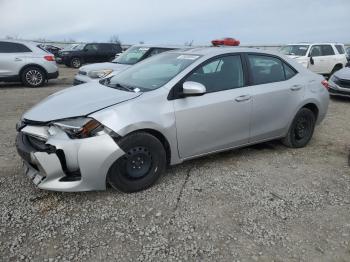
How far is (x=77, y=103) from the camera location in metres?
3.72

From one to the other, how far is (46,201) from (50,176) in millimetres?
367

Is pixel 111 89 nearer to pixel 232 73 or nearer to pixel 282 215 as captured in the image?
pixel 232 73

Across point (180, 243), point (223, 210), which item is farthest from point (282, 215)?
point (180, 243)

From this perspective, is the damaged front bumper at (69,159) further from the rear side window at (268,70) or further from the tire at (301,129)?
the tire at (301,129)

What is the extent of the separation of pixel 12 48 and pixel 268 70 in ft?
31.2

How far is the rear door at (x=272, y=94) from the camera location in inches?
182

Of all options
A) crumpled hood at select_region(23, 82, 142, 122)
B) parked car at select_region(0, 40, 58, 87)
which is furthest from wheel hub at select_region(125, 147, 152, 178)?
parked car at select_region(0, 40, 58, 87)

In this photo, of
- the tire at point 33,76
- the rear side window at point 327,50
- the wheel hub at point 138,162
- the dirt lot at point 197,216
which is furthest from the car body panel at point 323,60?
the wheel hub at point 138,162

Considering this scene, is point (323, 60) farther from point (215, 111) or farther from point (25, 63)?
point (215, 111)

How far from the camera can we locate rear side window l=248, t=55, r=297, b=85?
4.66 m

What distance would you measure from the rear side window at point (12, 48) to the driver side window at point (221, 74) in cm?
930

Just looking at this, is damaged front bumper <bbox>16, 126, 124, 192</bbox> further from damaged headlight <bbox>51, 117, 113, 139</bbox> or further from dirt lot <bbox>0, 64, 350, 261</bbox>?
dirt lot <bbox>0, 64, 350, 261</bbox>

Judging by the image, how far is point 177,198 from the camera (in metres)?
3.71

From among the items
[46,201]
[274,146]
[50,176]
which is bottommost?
[274,146]
